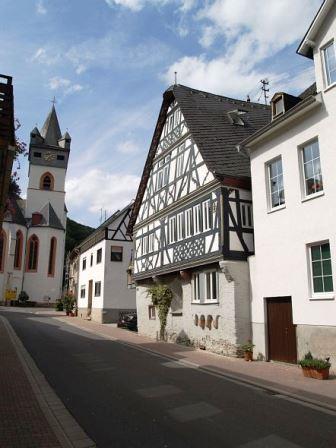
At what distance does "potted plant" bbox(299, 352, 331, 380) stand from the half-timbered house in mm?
4060

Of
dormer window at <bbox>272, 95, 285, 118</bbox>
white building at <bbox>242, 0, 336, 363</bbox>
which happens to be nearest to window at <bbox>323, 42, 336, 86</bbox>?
white building at <bbox>242, 0, 336, 363</bbox>

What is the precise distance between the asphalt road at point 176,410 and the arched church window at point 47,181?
196ft

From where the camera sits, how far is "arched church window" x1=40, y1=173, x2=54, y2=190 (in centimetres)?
7012

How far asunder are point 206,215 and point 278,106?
505cm

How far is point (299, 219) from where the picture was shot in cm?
1348

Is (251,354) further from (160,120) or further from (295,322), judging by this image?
(160,120)

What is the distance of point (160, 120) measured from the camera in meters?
23.3

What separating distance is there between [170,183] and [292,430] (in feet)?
51.6

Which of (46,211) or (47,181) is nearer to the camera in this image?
(46,211)

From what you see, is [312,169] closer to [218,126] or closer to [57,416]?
[218,126]

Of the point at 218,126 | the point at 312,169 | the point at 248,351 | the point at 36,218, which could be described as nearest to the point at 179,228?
the point at 218,126

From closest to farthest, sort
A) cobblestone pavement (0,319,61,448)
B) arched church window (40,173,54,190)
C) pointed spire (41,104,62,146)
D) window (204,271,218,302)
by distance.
Answer: 1. cobblestone pavement (0,319,61,448)
2. window (204,271,218,302)
3. arched church window (40,173,54,190)
4. pointed spire (41,104,62,146)

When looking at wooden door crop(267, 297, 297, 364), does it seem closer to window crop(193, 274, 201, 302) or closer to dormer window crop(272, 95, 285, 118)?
window crop(193, 274, 201, 302)

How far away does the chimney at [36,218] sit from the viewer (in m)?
65.1
